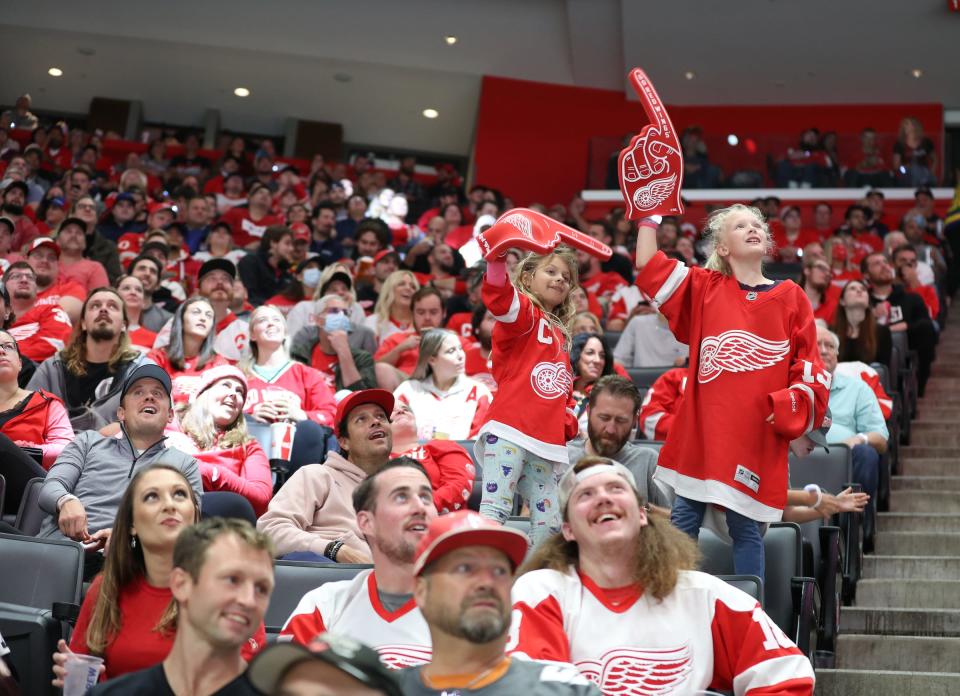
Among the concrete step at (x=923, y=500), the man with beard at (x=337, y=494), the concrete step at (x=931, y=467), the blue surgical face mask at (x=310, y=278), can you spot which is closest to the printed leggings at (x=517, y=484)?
the man with beard at (x=337, y=494)

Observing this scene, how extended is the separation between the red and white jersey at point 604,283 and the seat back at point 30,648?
6689 millimetres

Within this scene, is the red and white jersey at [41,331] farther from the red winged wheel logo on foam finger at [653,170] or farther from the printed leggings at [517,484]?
the red winged wheel logo on foam finger at [653,170]

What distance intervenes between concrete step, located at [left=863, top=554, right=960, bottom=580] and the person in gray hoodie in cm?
279

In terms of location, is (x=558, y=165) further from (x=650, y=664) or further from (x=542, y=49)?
(x=650, y=664)

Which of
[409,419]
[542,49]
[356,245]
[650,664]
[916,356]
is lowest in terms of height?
[650,664]

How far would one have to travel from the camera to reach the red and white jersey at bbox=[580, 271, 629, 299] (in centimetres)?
960

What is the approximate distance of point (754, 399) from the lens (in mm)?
3801

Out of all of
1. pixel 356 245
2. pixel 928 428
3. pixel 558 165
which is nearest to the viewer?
pixel 928 428

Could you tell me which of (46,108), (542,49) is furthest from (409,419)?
(46,108)

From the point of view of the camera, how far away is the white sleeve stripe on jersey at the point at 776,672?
2.75 meters

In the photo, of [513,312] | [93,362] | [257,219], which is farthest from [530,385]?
[257,219]

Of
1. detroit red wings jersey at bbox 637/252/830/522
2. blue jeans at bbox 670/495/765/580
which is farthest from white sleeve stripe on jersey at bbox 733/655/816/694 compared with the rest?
detroit red wings jersey at bbox 637/252/830/522

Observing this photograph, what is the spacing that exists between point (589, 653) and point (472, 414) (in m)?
2.93

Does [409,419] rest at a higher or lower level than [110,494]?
higher
